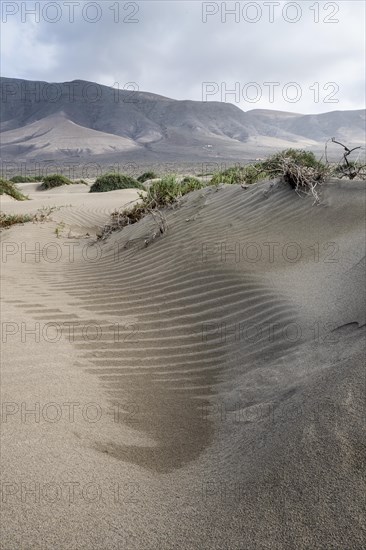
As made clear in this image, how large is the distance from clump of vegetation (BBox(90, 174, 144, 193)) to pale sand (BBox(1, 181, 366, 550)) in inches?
502

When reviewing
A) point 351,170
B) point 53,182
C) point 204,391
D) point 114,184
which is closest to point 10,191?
point 114,184

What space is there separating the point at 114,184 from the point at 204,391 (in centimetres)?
1646

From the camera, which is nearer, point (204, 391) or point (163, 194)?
point (204, 391)

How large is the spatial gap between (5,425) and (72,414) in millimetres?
346

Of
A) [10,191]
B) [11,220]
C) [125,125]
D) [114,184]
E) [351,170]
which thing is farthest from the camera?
[125,125]

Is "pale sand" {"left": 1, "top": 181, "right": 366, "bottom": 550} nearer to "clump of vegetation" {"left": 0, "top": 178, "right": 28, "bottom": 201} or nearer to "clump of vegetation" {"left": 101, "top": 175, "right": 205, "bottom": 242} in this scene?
"clump of vegetation" {"left": 101, "top": 175, "right": 205, "bottom": 242}

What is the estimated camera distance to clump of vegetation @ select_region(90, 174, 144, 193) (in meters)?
18.4

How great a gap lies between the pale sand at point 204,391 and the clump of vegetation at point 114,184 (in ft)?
41.8

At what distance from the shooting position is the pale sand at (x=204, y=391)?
1623 millimetres

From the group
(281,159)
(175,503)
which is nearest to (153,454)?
(175,503)

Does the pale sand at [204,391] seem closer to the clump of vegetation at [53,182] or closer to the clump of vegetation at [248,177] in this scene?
the clump of vegetation at [248,177]

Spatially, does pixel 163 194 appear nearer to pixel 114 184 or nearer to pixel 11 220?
pixel 11 220

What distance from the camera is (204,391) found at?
2994 millimetres

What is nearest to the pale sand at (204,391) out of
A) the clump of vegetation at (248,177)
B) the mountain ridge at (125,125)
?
the clump of vegetation at (248,177)
